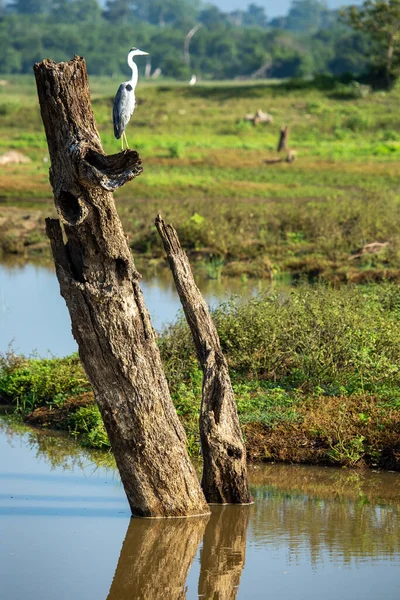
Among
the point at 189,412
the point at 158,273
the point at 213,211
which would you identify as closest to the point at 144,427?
the point at 189,412

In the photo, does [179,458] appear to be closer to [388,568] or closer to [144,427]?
[144,427]

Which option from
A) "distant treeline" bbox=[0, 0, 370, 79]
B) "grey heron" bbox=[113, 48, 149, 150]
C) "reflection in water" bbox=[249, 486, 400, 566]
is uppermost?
"grey heron" bbox=[113, 48, 149, 150]

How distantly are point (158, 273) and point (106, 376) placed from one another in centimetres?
1429

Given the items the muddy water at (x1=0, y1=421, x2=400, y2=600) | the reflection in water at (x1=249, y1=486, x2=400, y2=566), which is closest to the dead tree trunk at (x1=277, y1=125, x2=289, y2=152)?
the muddy water at (x1=0, y1=421, x2=400, y2=600)

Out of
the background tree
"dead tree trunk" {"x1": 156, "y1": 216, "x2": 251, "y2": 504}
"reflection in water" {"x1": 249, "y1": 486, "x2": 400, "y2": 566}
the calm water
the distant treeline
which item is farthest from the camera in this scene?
the distant treeline

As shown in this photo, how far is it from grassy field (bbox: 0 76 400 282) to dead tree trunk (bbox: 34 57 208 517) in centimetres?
1150

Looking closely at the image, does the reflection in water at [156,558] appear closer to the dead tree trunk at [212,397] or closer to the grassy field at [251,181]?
the dead tree trunk at [212,397]

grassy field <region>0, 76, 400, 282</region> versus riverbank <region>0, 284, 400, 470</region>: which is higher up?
riverbank <region>0, 284, 400, 470</region>

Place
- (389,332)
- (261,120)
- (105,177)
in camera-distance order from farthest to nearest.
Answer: (261,120) < (389,332) < (105,177)

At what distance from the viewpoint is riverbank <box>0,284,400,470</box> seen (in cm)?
1000

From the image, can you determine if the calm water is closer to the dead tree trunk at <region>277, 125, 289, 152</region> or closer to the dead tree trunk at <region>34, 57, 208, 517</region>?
the dead tree trunk at <region>34, 57, 208, 517</region>

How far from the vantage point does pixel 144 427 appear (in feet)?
26.0

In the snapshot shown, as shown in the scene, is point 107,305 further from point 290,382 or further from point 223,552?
point 290,382

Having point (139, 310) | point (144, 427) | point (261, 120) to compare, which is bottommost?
point (261, 120)
